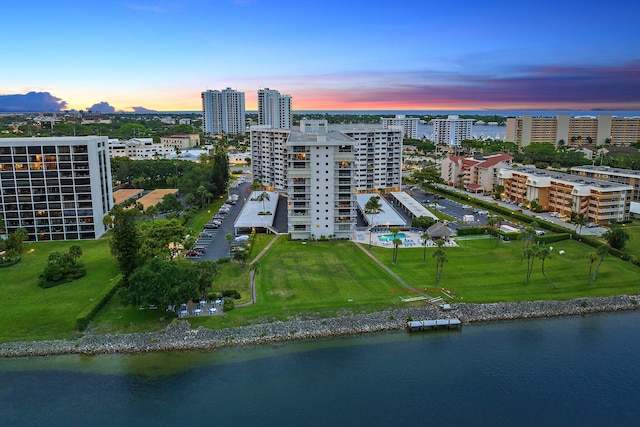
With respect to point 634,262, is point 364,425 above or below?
below

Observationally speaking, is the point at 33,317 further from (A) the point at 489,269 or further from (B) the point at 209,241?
(A) the point at 489,269

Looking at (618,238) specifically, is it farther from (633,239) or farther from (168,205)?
(168,205)

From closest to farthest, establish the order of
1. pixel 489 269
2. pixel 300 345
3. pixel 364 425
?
pixel 364 425 → pixel 300 345 → pixel 489 269

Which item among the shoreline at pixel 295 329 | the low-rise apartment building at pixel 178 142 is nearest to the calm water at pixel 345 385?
the shoreline at pixel 295 329

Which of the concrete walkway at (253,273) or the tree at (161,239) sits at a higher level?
the tree at (161,239)

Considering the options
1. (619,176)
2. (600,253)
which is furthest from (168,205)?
(619,176)

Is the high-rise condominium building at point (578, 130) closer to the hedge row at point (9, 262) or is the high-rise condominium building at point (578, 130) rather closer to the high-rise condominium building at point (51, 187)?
the high-rise condominium building at point (51, 187)

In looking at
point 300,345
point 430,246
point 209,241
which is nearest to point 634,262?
point 430,246
